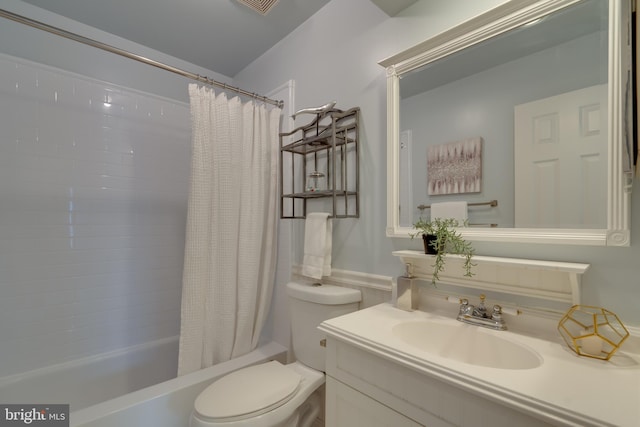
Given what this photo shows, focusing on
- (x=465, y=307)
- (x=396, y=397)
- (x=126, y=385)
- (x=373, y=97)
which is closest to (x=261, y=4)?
(x=373, y=97)

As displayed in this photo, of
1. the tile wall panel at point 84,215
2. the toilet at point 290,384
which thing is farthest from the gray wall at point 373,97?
the tile wall panel at point 84,215

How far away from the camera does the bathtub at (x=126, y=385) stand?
1.14 metres

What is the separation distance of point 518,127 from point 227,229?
1439mm

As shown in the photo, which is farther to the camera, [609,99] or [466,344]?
[466,344]

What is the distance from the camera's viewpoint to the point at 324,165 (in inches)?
62.9

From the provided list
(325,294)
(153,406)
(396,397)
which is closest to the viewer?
(396,397)

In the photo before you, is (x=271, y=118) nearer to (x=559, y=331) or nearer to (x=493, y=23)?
(x=493, y=23)

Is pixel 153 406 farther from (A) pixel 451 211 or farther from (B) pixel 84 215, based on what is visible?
(A) pixel 451 211

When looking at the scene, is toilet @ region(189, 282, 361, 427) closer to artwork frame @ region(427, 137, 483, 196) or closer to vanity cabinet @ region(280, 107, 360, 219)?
vanity cabinet @ region(280, 107, 360, 219)

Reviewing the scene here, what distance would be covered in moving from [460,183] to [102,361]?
7.60ft

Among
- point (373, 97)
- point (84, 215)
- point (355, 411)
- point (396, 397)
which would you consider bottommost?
point (355, 411)

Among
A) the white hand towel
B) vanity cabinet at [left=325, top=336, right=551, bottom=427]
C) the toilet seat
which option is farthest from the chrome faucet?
the toilet seat

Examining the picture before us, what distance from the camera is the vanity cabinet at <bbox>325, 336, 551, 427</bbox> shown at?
0.59 m

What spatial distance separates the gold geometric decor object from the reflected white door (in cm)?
A: 25
